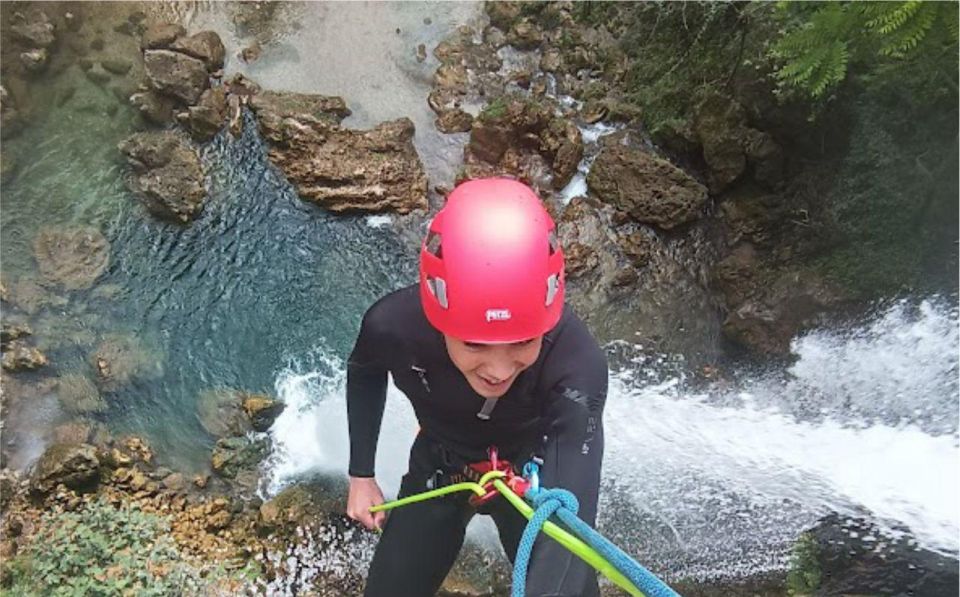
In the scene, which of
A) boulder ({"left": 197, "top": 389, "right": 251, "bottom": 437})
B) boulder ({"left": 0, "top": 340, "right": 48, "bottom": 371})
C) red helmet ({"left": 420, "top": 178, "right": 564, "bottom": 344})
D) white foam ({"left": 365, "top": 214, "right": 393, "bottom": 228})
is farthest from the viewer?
white foam ({"left": 365, "top": 214, "right": 393, "bottom": 228})

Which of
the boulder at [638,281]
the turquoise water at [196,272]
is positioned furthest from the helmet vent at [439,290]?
the boulder at [638,281]

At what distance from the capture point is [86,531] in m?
4.22

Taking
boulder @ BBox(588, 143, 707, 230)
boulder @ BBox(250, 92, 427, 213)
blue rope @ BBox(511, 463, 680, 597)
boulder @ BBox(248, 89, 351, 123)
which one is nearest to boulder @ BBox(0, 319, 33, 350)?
boulder @ BBox(250, 92, 427, 213)

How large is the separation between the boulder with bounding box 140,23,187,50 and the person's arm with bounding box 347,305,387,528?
567cm

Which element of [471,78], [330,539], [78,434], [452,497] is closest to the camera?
[452,497]

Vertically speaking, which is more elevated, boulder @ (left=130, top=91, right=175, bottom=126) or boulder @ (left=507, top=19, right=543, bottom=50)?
boulder @ (left=507, top=19, right=543, bottom=50)

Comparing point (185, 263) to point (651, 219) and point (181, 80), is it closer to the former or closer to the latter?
point (181, 80)

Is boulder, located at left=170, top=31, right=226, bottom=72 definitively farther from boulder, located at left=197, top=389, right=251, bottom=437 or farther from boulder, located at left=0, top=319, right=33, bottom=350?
boulder, located at left=197, top=389, right=251, bottom=437

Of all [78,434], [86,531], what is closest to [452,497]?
[86,531]

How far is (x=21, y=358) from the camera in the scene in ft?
18.0

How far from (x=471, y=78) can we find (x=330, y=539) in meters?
4.50

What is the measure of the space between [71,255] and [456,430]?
4.80 m

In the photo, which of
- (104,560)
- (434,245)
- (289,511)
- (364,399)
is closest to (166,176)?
(289,511)

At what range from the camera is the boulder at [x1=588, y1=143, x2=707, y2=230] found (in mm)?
6555
